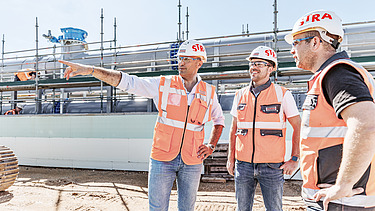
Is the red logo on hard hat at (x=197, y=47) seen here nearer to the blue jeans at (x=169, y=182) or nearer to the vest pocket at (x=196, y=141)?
the vest pocket at (x=196, y=141)

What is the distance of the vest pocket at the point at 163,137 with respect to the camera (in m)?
2.27

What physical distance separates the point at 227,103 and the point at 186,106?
4660mm

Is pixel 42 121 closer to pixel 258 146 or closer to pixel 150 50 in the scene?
pixel 150 50

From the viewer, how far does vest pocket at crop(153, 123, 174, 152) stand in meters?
2.27

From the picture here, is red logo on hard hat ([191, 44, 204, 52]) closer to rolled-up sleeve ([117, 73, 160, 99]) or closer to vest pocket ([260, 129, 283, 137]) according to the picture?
rolled-up sleeve ([117, 73, 160, 99])

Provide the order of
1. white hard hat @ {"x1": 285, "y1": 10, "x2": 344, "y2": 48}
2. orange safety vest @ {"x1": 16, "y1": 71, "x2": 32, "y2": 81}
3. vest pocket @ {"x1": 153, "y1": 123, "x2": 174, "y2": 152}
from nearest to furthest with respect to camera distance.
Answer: white hard hat @ {"x1": 285, "y1": 10, "x2": 344, "y2": 48} < vest pocket @ {"x1": 153, "y1": 123, "x2": 174, "y2": 152} < orange safety vest @ {"x1": 16, "y1": 71, "x2": 32, "y2": 81}

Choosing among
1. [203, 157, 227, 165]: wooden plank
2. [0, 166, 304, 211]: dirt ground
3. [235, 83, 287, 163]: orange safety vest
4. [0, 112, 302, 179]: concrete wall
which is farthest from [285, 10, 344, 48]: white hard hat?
[0, 112, 302, 179]: concrete wall

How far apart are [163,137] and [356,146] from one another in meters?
1.50

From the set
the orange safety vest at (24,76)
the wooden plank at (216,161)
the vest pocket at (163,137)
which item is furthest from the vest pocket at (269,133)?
the orange safety vest at (24,76)

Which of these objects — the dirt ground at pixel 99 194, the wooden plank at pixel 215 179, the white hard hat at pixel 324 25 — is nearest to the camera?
the white hard hat at pixel 324 25

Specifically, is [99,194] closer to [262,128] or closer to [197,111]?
[197,111]

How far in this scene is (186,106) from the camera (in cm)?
239

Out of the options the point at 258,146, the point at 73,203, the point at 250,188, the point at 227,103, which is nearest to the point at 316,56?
the point at 258,146

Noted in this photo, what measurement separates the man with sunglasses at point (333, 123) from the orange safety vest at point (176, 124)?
1.08m
